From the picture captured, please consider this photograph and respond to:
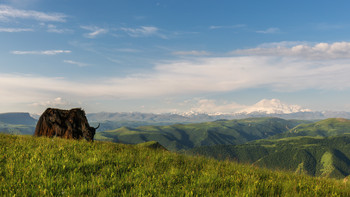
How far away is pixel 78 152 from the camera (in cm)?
1066

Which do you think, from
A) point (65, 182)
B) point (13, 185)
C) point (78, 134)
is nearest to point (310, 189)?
point (65, 182)

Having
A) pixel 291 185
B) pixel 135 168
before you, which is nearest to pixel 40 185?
pixel 135 168

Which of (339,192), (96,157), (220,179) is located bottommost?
(339,192)

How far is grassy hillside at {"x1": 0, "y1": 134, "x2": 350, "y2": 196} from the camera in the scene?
23.2 ft

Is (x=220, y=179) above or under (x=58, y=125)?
under

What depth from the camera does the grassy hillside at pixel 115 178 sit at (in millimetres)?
7070

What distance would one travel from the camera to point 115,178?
7910mm

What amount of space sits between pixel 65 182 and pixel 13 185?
1.48 m

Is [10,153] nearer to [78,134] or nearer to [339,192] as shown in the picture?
[78,134]

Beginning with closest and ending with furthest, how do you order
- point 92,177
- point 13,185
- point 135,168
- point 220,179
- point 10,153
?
point 13,185, point 92,177, point 220,179, point 135,168, point 10,153

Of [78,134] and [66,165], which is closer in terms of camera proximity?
[66,165]

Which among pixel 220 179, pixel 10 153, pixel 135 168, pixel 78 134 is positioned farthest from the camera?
pixel 78 134

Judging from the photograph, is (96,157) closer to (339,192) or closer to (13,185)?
(13,185)

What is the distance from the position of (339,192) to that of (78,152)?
441 inches
